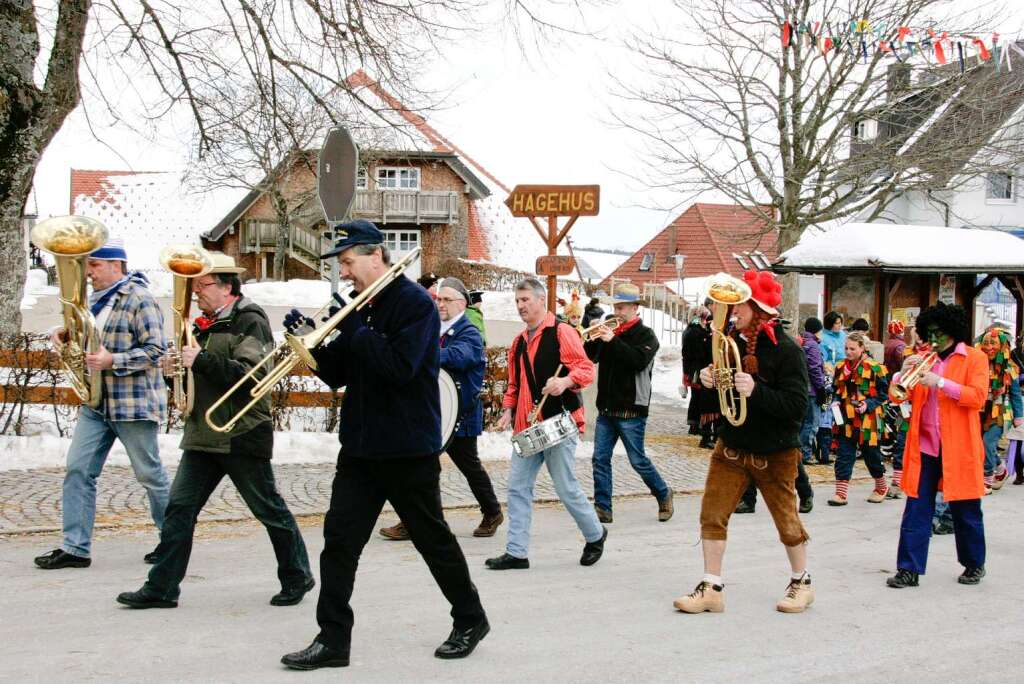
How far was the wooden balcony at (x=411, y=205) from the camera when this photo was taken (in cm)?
4169

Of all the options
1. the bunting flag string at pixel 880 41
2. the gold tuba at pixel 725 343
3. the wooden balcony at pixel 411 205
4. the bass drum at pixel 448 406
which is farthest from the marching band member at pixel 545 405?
the wooden balcony at pixel 411 205

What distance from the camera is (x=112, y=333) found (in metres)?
6.53

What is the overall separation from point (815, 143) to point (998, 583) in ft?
59.6

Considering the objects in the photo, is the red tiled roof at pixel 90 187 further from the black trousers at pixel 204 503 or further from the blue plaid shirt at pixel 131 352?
the black trousers at pixel 204 503

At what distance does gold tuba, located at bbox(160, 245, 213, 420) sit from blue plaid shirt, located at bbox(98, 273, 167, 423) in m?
0.71

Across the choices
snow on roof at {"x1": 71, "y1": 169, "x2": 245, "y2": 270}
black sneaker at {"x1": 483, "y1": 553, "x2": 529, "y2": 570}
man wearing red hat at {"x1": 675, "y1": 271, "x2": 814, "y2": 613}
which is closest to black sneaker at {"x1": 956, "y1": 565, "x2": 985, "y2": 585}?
man wearing red hat at {"x1": 675, "y1": 271, "x2": 814, "y2": 613}

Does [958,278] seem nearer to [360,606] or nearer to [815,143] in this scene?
[815,143]

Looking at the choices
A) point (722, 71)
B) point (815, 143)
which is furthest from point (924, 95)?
point (722, 71)

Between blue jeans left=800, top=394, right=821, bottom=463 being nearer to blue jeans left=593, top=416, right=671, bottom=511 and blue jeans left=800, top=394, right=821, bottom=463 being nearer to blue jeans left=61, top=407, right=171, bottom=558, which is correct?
blue jeans left=593, top=416, right=671, bottom=511

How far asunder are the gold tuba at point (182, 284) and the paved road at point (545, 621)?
4.00 ft

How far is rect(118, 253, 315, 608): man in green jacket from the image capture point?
5828 mm

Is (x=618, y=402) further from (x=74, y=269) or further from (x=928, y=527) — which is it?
(x=74, y=269)

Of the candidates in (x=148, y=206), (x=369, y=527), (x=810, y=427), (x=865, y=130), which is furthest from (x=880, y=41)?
(x=148, y=206)

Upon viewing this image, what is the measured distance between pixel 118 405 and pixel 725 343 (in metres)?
3.43
